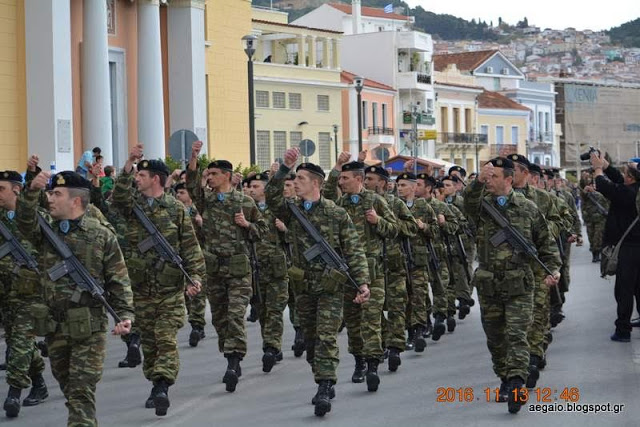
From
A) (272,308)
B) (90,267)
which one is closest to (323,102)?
(272,308)

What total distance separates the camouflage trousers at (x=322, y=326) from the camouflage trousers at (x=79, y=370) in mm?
2307

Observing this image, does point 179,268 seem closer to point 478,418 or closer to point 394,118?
point 478,418

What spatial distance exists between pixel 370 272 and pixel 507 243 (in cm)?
174

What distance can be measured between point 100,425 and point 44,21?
2441cm

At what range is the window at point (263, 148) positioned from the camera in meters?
57.6

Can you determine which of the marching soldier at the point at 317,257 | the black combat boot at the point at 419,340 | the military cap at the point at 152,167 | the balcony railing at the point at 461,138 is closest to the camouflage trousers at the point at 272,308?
the black combat boot at the point at 419,340

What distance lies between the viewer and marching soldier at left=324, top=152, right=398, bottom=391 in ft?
38.0

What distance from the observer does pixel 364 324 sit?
1172cm

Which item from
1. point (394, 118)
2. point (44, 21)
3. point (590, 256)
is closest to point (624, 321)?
point (590, 256)

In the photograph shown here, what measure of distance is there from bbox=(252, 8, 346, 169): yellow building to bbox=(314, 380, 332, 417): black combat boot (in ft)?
154

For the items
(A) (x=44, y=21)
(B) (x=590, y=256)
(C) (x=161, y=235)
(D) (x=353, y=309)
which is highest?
(A) (x=44, y=21)

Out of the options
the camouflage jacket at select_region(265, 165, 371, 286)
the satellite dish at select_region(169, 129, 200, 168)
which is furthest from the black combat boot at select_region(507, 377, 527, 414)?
the satellite dish at select_region(169, 129, 200, 168)

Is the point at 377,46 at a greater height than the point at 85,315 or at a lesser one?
greater

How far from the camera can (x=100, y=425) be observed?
401 inches
